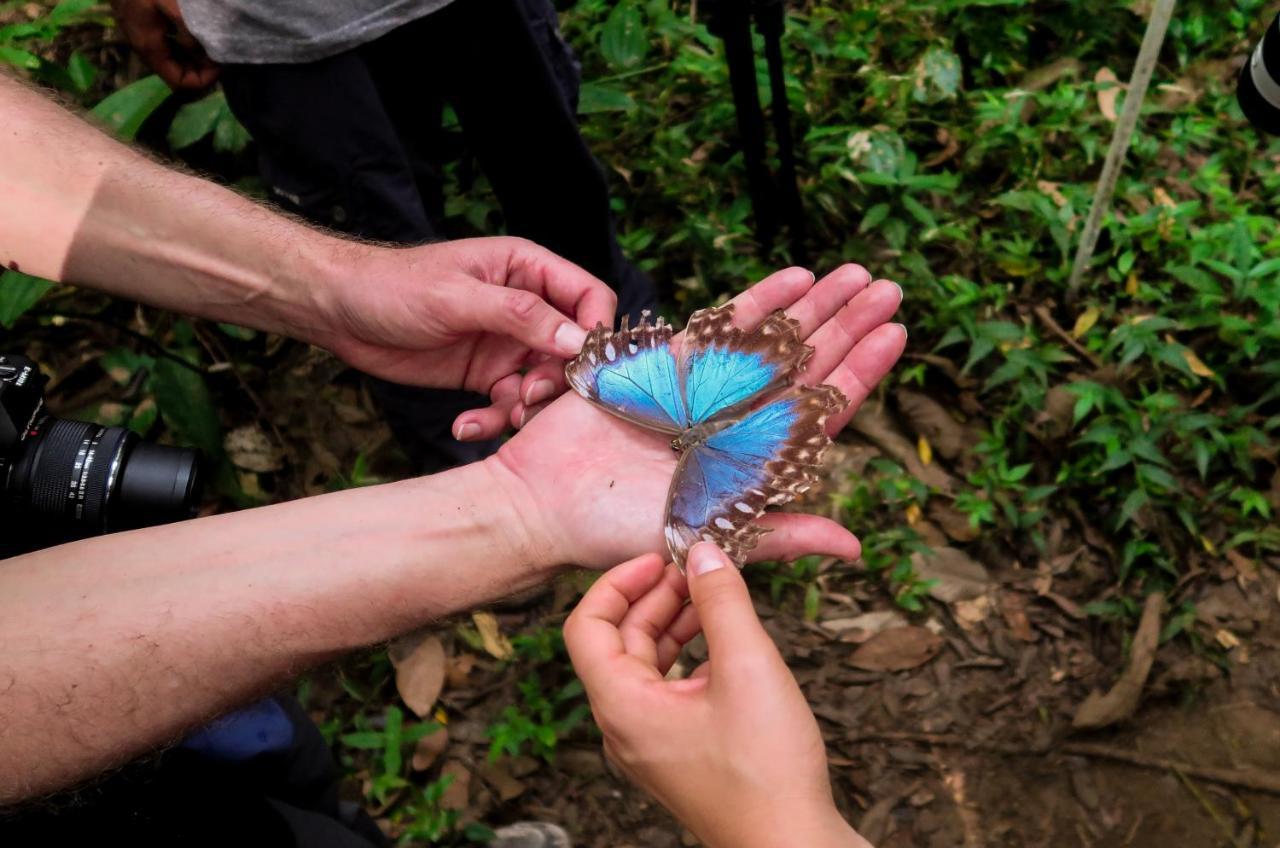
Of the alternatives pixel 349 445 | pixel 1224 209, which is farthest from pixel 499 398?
pixel 1224 209

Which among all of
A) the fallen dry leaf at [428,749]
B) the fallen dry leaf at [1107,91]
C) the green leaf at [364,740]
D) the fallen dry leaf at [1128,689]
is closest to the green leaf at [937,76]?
the fallen dry leaf at [1107,91]

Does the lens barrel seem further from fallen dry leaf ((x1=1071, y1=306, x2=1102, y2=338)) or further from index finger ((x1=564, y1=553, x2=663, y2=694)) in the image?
index finger ((x1=564, y1=553, x2=663, y2=694))

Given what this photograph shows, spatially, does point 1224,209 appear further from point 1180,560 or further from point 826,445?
point 826,445

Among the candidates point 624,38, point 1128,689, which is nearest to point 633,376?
point 1128,689

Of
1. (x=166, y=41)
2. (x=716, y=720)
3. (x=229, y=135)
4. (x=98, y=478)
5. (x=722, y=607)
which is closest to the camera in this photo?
(x=716, y=720)

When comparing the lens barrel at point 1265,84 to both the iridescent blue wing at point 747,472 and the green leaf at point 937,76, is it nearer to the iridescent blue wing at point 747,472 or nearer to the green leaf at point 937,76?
the iridescent blue wing at point 747,472

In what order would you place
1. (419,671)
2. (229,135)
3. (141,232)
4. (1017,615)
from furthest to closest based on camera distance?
1. (229,135)
2. (419,671)
3. (1017,615)
4. (141,232)

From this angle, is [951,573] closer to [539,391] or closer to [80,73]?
[539,391]
